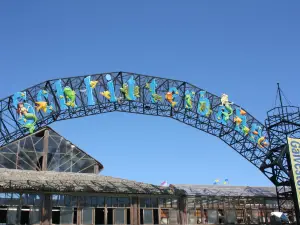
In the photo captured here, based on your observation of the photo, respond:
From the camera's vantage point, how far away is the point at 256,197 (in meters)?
43.0

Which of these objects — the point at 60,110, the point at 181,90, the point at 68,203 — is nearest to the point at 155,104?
the point at 181,90

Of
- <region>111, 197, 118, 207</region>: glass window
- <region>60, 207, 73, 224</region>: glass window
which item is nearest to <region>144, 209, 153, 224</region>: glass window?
<region>111, 197, 118, 207</region>: glass window

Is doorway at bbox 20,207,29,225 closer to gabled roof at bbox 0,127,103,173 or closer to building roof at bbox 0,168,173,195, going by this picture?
building roof at bbox 0,168,173,195

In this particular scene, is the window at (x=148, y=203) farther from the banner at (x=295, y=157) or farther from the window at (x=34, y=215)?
the banner at (x=295, y=157)

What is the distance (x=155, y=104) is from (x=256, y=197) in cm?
1470

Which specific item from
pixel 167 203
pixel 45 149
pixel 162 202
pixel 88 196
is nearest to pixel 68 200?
pixel 88 196

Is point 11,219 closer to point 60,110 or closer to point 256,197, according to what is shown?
point 60,110

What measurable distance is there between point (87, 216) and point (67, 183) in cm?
319

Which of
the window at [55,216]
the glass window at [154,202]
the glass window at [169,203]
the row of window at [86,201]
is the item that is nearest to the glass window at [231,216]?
the row of window at [86,201]

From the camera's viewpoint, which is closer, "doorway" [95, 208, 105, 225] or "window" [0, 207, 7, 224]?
"window" [0, 207, 7, 224]

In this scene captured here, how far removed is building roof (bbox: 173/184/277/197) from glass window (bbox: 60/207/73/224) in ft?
34.7

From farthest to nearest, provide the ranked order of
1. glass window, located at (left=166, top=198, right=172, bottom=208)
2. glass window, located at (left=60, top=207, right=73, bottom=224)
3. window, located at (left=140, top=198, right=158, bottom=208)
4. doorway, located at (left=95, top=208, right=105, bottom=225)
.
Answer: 1. glass window, located at (left=166, top=198, right=172, bottom=208)
2. window, located at (left=140, top=198, right=158, bottom=208)
3. doorway, located at (left=95, top=208, right=105, bottom=225)
4. glass window, located at (left=60, top=207, right=73, bottom=224)

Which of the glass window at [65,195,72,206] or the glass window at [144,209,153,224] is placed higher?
the glass window at [65,195,72,206]

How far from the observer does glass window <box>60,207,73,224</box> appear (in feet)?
114
